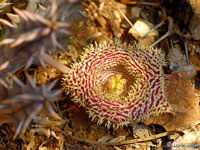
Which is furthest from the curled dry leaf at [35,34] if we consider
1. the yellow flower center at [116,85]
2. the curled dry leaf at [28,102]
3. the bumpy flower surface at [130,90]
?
the yellow flower center at [116,85]

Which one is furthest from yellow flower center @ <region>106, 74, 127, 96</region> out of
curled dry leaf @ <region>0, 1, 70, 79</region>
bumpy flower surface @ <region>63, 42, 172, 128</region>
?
curled dry leaf @ <region>0, 1, 70, 79</region>

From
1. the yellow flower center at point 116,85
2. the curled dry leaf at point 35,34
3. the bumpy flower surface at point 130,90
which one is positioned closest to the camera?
the curled dry leaf at point 35,34

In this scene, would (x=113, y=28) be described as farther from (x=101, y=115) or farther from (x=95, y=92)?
(x=101, y=115)

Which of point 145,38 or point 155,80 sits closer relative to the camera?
point 155,80

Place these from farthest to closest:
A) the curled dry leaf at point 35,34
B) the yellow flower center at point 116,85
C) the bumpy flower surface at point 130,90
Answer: the yellow flower center at point 116,85 → the bumpy flower surface at point 130,90 → the curled dry leaf at point 35,34

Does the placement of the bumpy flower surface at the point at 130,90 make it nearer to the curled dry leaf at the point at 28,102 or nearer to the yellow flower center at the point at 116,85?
the yellow flower center at the point at 116,85

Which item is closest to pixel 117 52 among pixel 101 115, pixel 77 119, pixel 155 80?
pixel 155 80

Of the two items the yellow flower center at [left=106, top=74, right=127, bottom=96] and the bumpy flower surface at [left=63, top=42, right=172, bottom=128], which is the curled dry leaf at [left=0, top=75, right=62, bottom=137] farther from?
the yellow flower center at [left=106, top=74, right=127, bottom=96]

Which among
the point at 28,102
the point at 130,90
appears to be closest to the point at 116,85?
the point at 130,90
